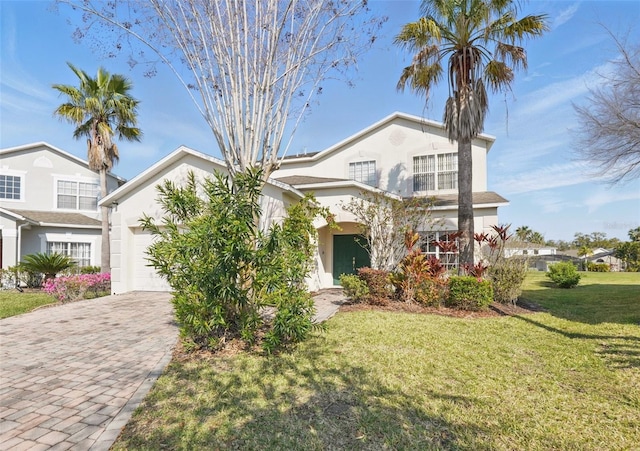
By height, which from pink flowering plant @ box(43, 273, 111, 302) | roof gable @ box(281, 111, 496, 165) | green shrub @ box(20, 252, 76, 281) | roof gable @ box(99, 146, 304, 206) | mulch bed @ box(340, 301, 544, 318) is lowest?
mulch bed @ box(340, 301, 544, 318)

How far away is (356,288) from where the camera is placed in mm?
10484

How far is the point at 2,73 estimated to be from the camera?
950 cm

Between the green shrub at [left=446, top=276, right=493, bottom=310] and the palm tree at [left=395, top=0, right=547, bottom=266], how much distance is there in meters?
1.52

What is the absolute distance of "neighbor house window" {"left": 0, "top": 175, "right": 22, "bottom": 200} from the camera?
1973 cm

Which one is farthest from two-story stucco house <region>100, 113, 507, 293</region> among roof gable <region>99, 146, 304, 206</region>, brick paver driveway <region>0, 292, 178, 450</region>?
brick paver driveway <region>0, 292, 178, 450</region>

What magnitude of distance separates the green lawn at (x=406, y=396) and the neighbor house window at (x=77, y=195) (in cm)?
2120

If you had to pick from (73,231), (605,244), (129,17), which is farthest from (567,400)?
(605,244)

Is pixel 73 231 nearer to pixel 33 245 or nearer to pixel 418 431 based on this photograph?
pixel 33 245

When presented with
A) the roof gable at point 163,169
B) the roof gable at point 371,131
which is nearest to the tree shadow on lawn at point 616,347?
the roof gable at point 163,169

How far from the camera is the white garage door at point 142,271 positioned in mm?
13812

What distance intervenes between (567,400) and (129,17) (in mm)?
11647

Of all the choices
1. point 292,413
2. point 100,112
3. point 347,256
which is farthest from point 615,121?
point 100,112

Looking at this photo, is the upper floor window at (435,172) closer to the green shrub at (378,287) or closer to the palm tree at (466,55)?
the palm tree at (466,55)

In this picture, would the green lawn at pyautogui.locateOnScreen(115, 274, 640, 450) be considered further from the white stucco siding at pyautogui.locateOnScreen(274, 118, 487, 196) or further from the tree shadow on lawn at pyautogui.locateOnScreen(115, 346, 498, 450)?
the white stucco siding at pyautogui.locateOnScreen(274, 118, 487, 196)
